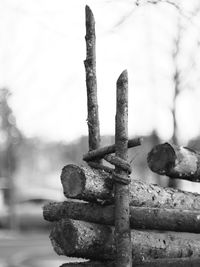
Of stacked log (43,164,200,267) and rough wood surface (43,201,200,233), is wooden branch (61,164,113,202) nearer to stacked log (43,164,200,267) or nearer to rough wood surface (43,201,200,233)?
stacked log (43,164,200,267)

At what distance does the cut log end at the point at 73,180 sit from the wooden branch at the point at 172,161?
925mm

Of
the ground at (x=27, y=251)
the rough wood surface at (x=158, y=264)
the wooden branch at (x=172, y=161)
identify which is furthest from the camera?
the ground at (x=27, y=251)

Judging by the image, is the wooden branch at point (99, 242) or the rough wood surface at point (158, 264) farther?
the rough wood surface at point (158, 264)

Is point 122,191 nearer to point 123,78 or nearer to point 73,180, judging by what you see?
point 73,180

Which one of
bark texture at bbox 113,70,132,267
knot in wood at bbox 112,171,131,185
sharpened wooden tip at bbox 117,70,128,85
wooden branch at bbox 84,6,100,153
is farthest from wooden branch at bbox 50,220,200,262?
sharpened wooden tip at bbox 117,70,128,85

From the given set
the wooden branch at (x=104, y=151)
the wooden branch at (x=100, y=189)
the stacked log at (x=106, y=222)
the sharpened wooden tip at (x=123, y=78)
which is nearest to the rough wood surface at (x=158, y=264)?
the stacked log at (x=106, y=222)

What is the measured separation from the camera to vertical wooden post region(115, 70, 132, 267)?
14.0 feet

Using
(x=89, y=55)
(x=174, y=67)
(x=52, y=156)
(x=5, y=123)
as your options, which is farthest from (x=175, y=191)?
(x=52, y=156)

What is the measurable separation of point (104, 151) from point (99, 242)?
23.2 inches

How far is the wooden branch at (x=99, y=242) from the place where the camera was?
4.32 meters

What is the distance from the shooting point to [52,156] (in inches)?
3270

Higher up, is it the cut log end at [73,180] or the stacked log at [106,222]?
the cut log end at [73,180]

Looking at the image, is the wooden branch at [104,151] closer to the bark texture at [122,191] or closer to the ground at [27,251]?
the bark texture at [122,191]

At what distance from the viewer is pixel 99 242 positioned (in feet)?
14.4
